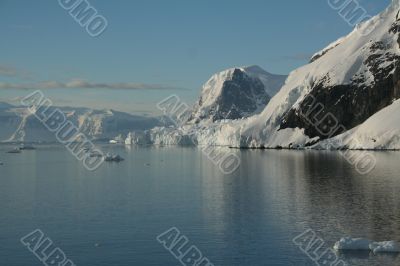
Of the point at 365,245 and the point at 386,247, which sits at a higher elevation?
the point at 365,245

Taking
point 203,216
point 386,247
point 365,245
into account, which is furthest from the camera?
point 203,216

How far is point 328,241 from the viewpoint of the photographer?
46656 mm

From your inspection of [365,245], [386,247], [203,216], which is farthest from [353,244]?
[203,216]

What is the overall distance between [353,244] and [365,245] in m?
0.91

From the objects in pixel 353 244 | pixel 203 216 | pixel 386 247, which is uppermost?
pixel 203 216

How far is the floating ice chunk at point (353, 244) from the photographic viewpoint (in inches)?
1698

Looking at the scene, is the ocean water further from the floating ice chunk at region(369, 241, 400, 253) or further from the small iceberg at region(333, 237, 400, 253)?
the small iceberg at region(333, 237, 400, 253)

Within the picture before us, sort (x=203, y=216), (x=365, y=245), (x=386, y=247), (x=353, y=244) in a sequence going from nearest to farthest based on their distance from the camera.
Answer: (x=386, y=247) < (x=365, y=245) < (x=353, y=244) < (x=203, y=216)

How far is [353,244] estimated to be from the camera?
43.3 metres

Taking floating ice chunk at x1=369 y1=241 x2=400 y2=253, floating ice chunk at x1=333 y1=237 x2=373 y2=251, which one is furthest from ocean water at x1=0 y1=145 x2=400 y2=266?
floating ice chunk at x1=333 y1=237 x2=373 y2=251

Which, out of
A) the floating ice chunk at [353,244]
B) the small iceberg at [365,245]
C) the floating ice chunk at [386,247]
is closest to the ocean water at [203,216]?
the floating ice chunk at [386,247]

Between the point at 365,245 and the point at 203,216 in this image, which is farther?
the point at 203,216

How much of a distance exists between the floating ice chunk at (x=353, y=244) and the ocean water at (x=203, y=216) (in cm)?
133

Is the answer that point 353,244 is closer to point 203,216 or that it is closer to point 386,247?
point 386,247
